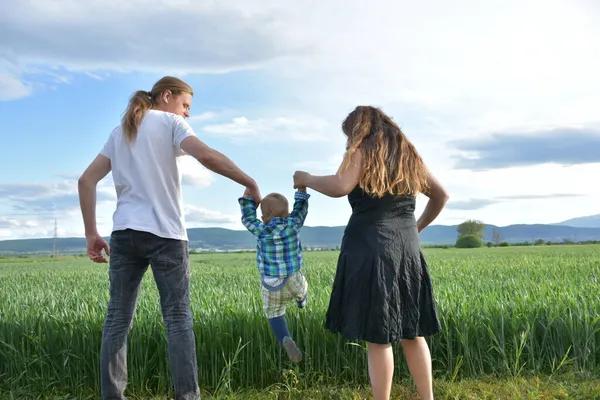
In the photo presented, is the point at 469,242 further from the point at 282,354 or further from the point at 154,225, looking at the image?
the point at 154,225

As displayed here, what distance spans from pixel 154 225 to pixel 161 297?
52 cm

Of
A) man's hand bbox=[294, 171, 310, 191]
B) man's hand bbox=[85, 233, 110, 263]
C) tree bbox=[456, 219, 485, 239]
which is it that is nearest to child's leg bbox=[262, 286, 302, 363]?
man's hand bbox=[294, 171, 310, 191]

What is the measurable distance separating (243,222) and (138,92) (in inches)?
49.7

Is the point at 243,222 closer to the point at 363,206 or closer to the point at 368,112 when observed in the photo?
the point at 363,206

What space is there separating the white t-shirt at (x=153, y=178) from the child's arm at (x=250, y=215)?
45 centimetres

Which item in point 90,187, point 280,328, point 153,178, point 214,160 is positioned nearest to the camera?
point 214,160

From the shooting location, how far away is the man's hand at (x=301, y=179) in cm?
374

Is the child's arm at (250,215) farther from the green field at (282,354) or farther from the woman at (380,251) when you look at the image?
the green field at (282,354)

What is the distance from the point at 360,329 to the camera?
3621 millimetres

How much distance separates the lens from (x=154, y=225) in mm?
3744

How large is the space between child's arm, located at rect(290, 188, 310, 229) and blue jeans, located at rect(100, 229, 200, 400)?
0.83m

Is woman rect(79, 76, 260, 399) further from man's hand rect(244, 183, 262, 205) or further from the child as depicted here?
the child

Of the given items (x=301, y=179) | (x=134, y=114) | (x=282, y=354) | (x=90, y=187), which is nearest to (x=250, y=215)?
(x=301, y=179)

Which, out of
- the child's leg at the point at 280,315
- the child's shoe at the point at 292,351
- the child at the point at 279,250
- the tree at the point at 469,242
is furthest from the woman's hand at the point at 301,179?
the tree at the point at 469,242
